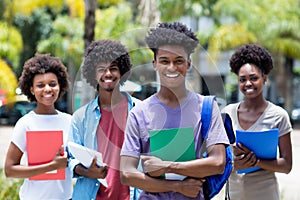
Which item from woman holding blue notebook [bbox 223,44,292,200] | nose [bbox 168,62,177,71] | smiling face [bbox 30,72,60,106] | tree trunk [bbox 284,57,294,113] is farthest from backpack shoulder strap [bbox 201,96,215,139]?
tree trunk [bbox 284,57,294,113]

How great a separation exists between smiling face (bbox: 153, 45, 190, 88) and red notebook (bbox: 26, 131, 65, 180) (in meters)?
0.89

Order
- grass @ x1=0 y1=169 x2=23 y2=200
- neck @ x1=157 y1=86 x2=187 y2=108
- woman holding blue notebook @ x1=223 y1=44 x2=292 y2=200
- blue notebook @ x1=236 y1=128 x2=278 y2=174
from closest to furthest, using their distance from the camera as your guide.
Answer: neck @ x1=157 y1=86 x2=187 y2=108 < blue notebook @ x1=236 y1=128 x2=278 y2=174 < woman holding blue notebook @ x1=223 y1=44 x2=292 y2=200 < grass @ x1=0 y1=169 x2=23 y2=200

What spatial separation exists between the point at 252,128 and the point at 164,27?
1.01 metres

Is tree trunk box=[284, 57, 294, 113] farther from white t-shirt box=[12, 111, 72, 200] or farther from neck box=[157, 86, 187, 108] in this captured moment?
neck box=[157, 86, 187, 108]

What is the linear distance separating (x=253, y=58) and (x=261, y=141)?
0.58 meters

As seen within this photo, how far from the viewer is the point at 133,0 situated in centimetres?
2712

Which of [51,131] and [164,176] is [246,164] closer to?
[164,176]

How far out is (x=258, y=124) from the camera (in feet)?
11.3

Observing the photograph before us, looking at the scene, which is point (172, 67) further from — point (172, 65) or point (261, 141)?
point (261, 141)

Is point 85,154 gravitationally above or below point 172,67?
below

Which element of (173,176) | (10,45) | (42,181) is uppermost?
(10,45)

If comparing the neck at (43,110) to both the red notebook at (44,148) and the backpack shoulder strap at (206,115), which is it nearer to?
the red notebook at (44,148)

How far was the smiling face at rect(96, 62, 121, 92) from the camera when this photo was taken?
9.85 feet

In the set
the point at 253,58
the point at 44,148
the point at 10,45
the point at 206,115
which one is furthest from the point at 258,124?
the point at 10,45
